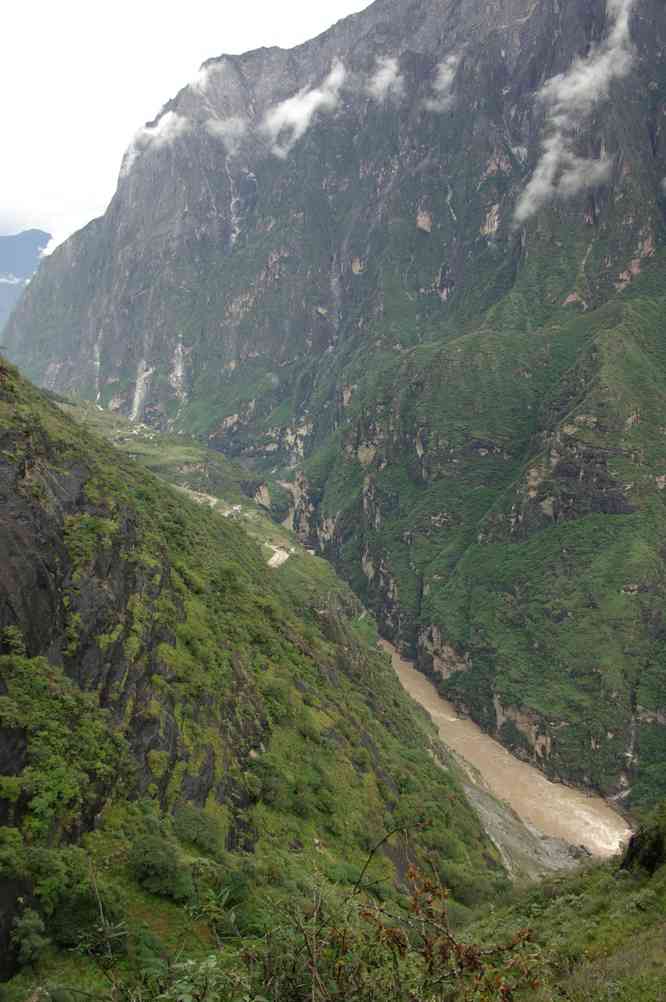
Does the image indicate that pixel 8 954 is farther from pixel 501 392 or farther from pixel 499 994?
pixel 501 392

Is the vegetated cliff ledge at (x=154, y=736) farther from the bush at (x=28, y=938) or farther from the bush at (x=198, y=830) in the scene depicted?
the bush at (x=28, y=938)

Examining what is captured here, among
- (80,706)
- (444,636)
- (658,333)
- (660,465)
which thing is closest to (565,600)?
(444,636)

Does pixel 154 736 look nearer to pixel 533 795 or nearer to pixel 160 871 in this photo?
pixel 160 871

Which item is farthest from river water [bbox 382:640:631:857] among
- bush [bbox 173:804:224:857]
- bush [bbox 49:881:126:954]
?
bush [bbox 49:881:126:954]

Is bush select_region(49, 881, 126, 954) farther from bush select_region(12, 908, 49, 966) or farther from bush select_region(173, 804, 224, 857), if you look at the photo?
bush select_region(173, 804, 224, 857)

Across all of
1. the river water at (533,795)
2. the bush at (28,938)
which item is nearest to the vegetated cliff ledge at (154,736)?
the bush at (28,938)

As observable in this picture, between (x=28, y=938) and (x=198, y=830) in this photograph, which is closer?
(x=28, y=938)

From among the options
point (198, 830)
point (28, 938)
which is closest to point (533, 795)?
point (198, 830)
